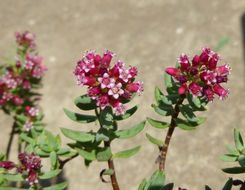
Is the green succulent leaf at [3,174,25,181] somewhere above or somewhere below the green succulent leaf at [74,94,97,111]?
below

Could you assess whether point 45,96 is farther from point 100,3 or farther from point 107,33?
point 100,3

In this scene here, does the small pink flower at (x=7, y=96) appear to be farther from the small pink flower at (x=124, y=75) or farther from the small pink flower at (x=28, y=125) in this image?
the small pink flower at (x=124, y=75)

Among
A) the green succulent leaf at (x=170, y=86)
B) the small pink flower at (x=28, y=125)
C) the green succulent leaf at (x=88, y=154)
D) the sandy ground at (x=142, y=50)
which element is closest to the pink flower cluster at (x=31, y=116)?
the small pink flower at (x=28, y=125)

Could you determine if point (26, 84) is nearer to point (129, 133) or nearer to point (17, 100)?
point (17, 100)

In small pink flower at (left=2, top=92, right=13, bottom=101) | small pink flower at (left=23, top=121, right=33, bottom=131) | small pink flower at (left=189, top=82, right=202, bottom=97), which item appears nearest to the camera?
small pink flower at (left=189, top=82, right=202, bottom=97)

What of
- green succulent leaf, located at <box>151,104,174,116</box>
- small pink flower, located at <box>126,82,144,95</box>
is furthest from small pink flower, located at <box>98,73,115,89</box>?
green succulent leaf, located at <box>151,104,174,116</box>

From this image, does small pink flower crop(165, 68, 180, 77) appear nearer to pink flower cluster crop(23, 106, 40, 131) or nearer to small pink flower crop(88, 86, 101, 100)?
small pink flower crop(88, 86, 101, 100)

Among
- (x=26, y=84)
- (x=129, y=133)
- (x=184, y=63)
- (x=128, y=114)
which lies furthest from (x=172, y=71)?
(x=26, y=84)
